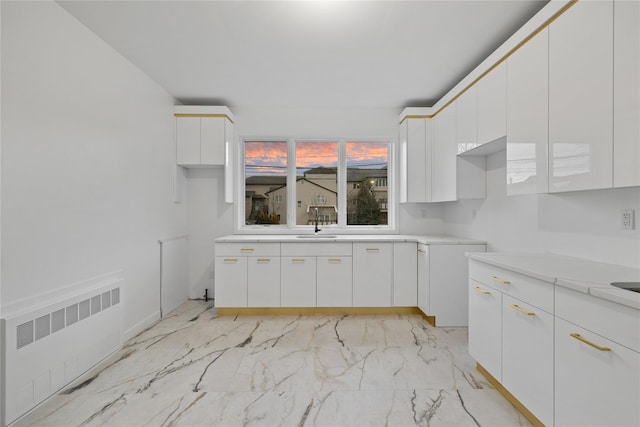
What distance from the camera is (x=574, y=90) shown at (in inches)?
61.7

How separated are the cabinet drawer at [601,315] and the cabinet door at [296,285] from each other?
7.58ft

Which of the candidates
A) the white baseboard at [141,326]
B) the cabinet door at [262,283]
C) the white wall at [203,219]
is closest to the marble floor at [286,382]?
the white baseboard at [141,326]

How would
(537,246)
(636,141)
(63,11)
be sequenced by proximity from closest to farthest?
(636,141), (63,11), (537,246)

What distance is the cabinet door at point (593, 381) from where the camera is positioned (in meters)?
1.07

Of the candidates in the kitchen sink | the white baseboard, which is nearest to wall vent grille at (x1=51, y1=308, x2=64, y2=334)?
the white baseboard

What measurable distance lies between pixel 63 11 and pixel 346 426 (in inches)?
127

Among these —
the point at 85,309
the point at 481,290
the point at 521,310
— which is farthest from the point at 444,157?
the point at 85,309

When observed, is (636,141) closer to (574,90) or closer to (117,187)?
(574,90)

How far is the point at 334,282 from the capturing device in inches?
131

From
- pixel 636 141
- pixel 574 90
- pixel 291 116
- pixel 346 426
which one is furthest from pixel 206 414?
pixel 291 116

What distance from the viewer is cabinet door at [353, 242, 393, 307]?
10.9 ft

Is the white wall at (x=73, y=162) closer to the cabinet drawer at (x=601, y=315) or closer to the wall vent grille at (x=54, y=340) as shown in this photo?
the wall vent grille at (x=54, y=340)

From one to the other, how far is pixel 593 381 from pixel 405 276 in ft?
6.96

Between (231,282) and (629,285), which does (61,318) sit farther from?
(629,285)
